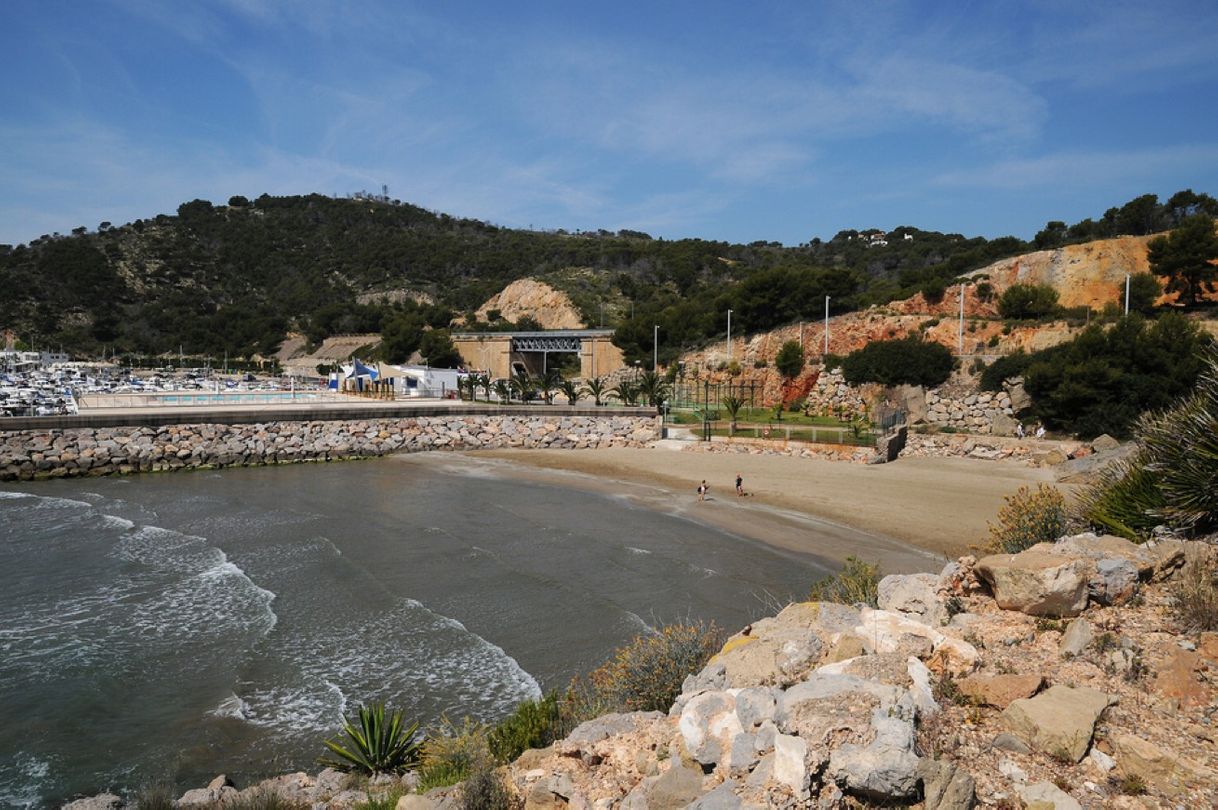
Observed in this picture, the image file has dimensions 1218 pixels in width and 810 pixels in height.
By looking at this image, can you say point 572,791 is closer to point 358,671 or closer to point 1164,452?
point 358,671

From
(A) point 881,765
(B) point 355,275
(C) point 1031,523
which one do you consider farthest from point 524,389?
(B) point 355,275

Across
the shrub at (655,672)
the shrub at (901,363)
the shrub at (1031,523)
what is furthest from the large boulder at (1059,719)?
the shrub at (901,363)

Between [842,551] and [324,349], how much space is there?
83550mm

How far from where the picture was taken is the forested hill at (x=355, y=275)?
245 feet

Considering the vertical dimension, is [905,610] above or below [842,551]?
above

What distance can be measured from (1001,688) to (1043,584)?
1994 millimetres

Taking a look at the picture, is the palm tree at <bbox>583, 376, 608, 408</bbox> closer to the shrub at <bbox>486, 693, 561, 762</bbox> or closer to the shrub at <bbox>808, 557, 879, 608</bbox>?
the shrub at <bbox>808, 557, 879, 608</bbox>

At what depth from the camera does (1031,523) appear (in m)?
9.78

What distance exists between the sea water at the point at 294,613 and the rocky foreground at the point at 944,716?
2.06 metres

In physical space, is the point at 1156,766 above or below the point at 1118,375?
below

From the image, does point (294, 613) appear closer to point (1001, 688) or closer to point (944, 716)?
point (944, 716)

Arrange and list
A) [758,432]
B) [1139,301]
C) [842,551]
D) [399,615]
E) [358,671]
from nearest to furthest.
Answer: [358,671]
[399,615]
[842,551]
[758,432]
[1139,301]

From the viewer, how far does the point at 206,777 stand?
8.28 meters

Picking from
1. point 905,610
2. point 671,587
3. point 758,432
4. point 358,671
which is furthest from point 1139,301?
point 358,671
